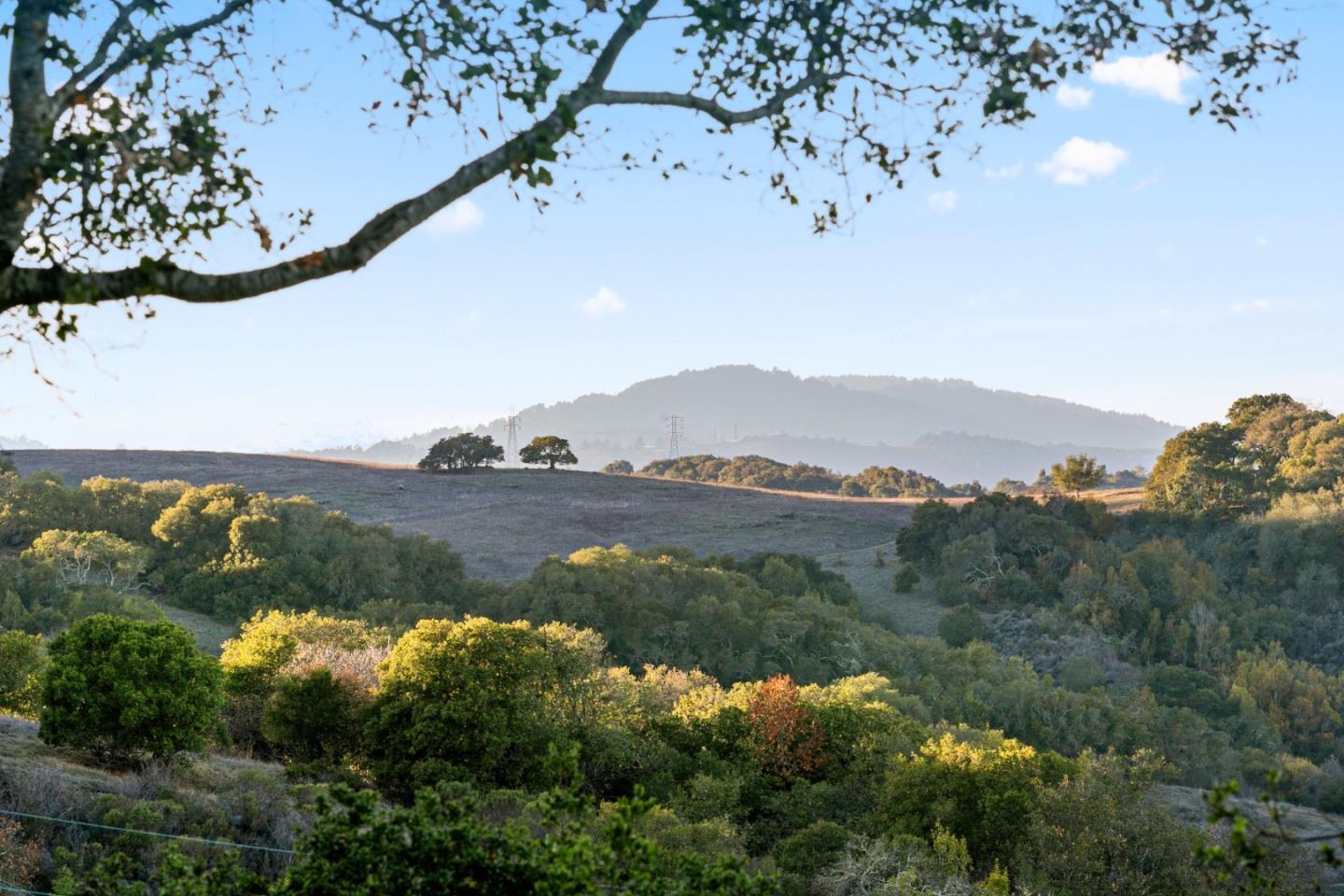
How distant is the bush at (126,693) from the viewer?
1720 cm

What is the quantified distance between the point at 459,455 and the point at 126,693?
52590mm

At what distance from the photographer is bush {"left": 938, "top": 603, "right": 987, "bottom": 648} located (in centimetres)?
4052

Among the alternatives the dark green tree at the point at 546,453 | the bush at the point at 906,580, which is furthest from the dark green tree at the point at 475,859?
the dark green tree at the point at 546,453

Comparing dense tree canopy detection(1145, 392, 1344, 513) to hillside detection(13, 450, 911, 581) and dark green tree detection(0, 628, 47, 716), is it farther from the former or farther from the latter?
dark green tree detection(0, 628, 47, 716)

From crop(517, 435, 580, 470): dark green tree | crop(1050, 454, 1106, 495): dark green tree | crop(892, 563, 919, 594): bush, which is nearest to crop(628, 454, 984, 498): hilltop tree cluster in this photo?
crop(517, 435, 580, 470): dark green tree

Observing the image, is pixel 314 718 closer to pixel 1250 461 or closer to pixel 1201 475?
pixel 1201 475

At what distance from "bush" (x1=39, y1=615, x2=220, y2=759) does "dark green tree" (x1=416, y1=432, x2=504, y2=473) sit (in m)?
49.8

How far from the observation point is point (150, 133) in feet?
21.7

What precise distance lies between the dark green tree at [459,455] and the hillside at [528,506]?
68.0 inches

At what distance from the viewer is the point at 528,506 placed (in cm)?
5875

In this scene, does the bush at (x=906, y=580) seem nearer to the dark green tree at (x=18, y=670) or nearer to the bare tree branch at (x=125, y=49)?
the dark green tree at (x=18, y=670)

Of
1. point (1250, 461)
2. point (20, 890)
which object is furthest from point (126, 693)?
point (1250, 461)

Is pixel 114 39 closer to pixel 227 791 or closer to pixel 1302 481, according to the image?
pixel 227 791

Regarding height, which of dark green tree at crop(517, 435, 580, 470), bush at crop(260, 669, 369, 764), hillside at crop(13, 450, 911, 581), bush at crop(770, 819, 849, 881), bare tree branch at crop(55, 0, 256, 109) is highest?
bare tree branch at crop(55, 0, 256, 109)
